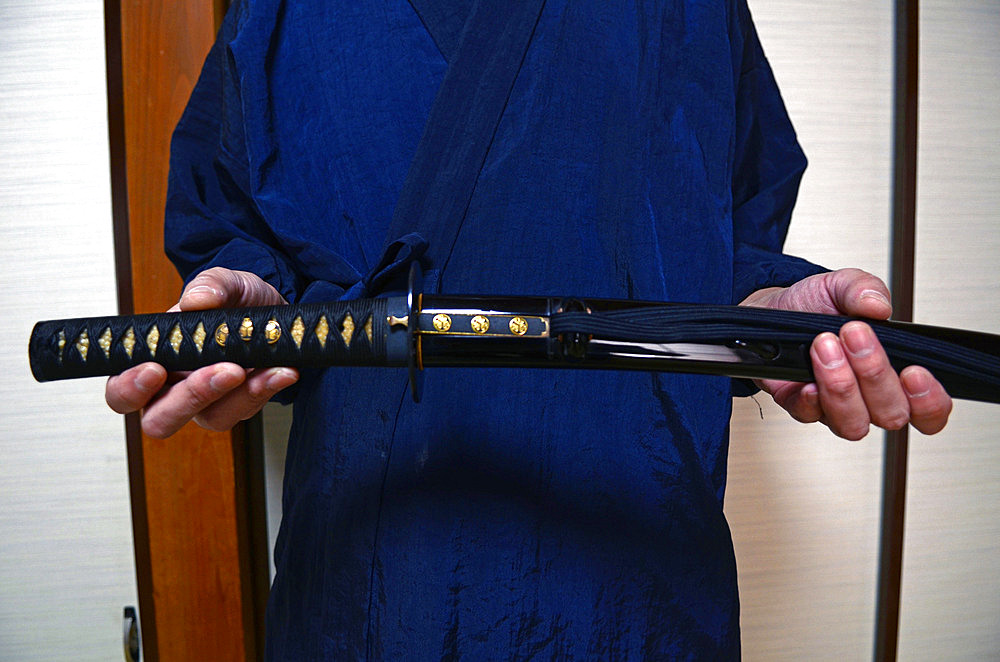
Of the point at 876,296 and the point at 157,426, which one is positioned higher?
the point at 876,296

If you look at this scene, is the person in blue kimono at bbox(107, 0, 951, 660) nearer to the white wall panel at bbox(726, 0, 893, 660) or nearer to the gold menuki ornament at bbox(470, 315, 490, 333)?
the gold menuki ornament at bbox(470, 315, 490, 333)

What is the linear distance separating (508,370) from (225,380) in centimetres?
25

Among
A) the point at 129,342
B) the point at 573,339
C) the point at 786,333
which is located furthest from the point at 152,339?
the point at 786,333

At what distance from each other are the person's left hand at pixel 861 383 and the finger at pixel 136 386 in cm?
56

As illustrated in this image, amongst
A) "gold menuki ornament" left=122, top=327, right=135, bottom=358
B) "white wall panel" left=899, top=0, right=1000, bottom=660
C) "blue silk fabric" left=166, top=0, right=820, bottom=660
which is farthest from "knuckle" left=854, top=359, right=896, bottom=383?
"white wall panel" left=899, top=0, right=1000, bottom=660

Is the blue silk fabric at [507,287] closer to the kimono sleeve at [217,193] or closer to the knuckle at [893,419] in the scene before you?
the kimono sleeve at [217,193]

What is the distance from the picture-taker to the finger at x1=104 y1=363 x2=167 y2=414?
1.62 ft

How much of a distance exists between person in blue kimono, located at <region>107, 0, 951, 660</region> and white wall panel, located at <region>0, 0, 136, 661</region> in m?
0.35

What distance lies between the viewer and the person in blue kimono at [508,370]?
514mm

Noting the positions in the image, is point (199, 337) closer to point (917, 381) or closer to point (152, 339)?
point (152, 339)

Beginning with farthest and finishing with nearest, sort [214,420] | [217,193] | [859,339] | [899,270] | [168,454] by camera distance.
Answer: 1. [899,270]
2. [168,454]
3. [217,193]
4. [214,420]
5. [859,339]

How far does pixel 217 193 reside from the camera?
2.23 ft

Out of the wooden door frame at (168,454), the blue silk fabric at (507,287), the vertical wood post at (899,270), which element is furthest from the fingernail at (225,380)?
the vertical wood post at (899,270)

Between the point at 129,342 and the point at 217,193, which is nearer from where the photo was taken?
the point at 129,342
